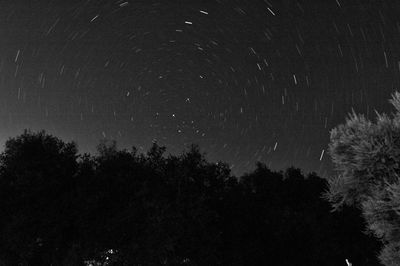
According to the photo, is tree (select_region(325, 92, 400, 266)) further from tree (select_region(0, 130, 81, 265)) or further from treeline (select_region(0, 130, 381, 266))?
tree (select_region(0, 130, 81, 265))

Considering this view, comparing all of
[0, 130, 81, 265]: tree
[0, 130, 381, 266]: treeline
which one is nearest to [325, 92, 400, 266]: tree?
[0, 130, 381, 266]: treeline

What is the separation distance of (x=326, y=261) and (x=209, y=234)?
375 inches

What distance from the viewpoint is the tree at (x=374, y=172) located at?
11984 millimetres

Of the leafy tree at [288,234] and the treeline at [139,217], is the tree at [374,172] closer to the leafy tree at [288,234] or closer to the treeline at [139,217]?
the treeline at [139,217]

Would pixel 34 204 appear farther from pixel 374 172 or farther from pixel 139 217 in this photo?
pixel 374 172

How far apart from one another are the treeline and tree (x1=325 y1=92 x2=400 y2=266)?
14.5 meters

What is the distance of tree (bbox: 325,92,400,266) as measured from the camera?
11984mm

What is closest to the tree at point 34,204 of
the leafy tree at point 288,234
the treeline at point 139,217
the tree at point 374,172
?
the treeline at point 139,217

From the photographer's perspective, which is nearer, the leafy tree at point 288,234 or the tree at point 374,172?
the tree at point 374,172

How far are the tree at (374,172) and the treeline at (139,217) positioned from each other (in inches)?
572

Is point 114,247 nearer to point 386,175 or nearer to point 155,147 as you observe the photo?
point 155,147

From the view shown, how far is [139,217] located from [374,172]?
55.1 ft

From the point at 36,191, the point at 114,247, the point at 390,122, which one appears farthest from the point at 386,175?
the point at 36,191

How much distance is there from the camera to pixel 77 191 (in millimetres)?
26562
